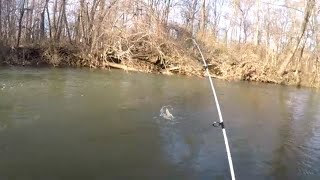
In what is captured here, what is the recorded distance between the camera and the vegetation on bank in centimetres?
2819

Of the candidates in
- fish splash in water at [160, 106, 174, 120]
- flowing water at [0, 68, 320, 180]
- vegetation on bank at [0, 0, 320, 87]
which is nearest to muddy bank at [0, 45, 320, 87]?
vegetation on bank at [0, 0, 320, 87]

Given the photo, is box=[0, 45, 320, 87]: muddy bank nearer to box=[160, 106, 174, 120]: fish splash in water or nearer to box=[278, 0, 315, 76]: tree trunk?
box=[278, 0, 315, 76]: tree trunk

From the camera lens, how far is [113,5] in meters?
29.7

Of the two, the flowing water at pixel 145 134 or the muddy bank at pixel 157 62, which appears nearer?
the flowing water at pixel 145 134

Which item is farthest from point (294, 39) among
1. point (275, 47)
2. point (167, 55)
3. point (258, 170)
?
point (258, 170)

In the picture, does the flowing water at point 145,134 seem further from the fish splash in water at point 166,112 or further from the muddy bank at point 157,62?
the muddy bank at point 157,62

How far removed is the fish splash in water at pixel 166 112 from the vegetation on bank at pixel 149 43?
12.3 metres

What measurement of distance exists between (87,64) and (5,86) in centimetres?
1248

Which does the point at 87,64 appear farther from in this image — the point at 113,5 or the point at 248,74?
the point at 248,74

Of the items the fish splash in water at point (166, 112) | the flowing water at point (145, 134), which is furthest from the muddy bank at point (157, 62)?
the fish splash in water at point (166, 112)

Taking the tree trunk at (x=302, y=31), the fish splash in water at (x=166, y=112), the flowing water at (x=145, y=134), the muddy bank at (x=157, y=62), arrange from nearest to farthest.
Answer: the flowing water at (x=145, y=134)
the fish splash in water at (x=166, y=112)
the muddy bank at (x=157, y=62)
the tree trunk at (x=302, y=31)

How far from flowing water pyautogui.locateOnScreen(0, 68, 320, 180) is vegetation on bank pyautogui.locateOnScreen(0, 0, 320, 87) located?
833 centimetres

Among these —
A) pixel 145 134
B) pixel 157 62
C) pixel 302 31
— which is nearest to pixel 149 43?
pixel 157 62

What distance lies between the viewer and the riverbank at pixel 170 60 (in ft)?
90.7
